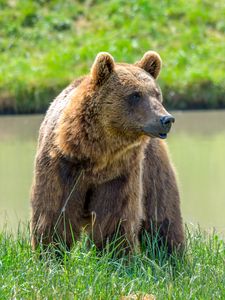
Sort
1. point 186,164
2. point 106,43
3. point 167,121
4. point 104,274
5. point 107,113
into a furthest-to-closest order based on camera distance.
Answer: point 106,43, point 186,164, point 107,113, point 167,121, point 104,274

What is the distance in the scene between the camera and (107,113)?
6555mm

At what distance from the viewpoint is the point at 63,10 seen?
2275cm

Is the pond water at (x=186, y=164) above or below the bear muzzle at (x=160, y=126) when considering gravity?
below

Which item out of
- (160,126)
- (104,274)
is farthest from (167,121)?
(104,274)

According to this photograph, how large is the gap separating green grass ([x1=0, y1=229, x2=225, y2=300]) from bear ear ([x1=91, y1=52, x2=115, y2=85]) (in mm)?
1016

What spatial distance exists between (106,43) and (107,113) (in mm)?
14201

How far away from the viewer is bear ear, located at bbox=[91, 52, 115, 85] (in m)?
6.64

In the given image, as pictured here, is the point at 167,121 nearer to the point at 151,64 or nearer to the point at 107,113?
the point at 107,113

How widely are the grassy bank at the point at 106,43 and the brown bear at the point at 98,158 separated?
Result: 10956 mm

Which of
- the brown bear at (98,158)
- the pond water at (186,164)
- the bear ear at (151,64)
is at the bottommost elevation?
the pond water at (186,164)

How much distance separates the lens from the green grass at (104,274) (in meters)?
5.66

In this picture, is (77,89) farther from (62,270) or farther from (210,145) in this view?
(210,145)

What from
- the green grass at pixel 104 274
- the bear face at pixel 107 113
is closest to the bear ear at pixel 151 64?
the bear face at pixel 107 113

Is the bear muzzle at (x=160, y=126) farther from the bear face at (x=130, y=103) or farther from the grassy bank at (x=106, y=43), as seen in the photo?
the grassy bank at (x=106, y=43)
